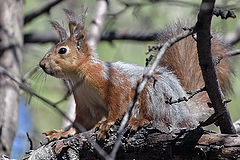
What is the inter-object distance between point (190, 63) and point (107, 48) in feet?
9.10

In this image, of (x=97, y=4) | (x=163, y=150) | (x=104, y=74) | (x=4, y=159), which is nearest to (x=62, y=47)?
(x=104, y=74)

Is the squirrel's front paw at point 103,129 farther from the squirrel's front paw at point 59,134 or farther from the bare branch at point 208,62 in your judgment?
the bare branch at point 208,62

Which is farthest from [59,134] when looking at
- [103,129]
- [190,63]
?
[190,63]

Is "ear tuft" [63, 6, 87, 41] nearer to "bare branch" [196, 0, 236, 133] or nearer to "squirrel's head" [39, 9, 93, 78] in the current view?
"squirrel's head" [39, 9, 93, 78]

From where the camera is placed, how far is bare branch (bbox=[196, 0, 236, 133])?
6.63 feet

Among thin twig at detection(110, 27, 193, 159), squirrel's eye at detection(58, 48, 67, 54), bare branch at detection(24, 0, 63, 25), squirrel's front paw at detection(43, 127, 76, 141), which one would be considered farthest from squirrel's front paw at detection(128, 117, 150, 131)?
bare branch at detection(24, 0, 63, 25)

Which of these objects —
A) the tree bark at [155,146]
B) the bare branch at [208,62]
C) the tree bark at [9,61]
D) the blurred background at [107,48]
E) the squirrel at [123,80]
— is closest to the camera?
the bare branch at [208,62]

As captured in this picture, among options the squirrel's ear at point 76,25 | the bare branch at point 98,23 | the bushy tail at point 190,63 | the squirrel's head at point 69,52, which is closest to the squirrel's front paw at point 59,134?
the squirrel's head at point 69,52

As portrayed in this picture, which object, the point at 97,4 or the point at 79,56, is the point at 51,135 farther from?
the point at 97,4

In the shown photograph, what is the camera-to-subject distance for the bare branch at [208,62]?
6.63 feet

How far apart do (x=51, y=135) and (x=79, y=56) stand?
2.00 feet

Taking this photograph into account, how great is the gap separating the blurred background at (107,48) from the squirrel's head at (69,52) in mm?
160

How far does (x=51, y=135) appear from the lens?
3.37 meters

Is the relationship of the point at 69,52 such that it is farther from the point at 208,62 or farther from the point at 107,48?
the point at 107,48
